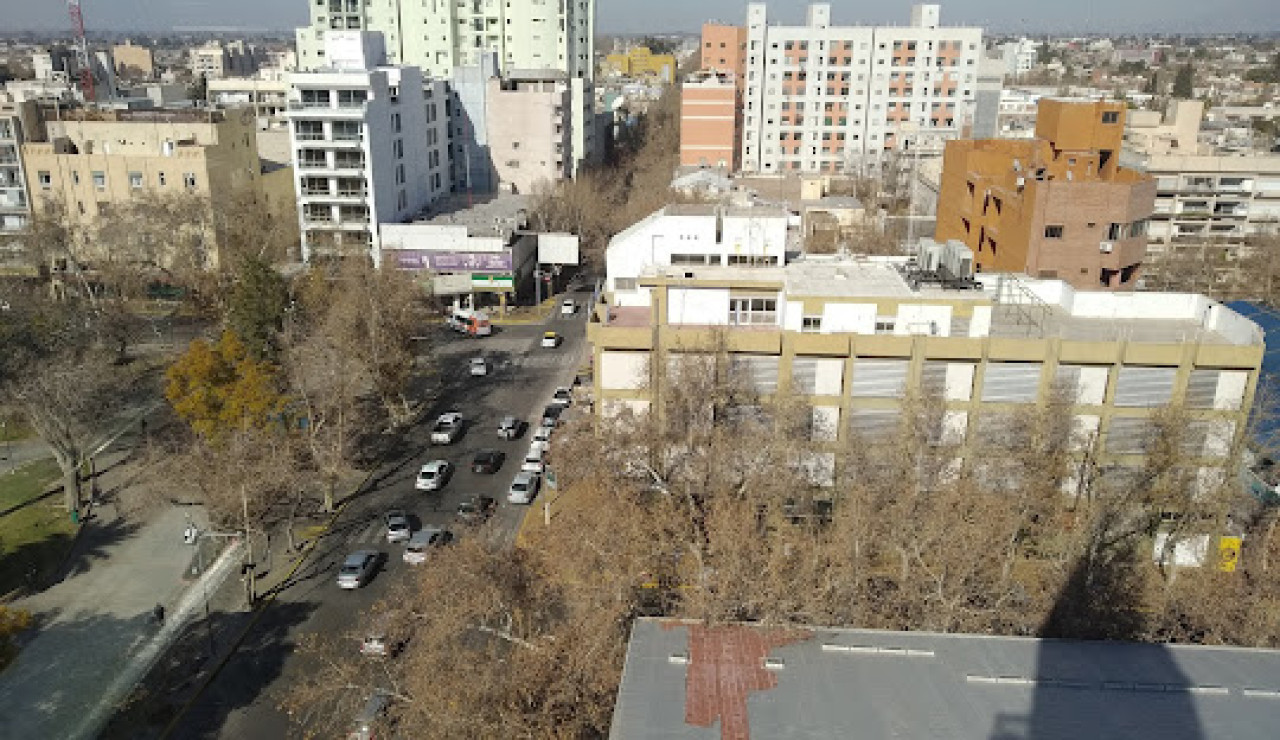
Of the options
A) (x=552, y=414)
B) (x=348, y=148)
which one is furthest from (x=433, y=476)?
(x=348, y=148)

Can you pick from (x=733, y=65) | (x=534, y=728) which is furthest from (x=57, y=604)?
(x=733, y=65)

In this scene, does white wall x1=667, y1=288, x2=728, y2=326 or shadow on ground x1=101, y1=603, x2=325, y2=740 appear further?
white wall x1=667, y1=288, x2=728, y2=326

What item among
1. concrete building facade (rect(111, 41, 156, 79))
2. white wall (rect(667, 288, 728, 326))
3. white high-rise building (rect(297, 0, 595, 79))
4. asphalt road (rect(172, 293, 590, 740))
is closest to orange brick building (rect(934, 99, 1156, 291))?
white wall (rect(667, 288, 728, 326))

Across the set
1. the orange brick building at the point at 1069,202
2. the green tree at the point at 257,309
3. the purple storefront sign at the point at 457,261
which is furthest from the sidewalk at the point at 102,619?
the orange brick building at the point at 1069,202

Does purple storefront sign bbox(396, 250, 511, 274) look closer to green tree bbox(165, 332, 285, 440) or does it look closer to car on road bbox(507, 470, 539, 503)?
car on road bbox(507, 470, 539, 503)

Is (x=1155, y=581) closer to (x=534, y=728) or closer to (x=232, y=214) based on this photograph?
(x=534, y=728)

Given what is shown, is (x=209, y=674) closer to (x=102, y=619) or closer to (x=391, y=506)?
(x=102, y=619)
